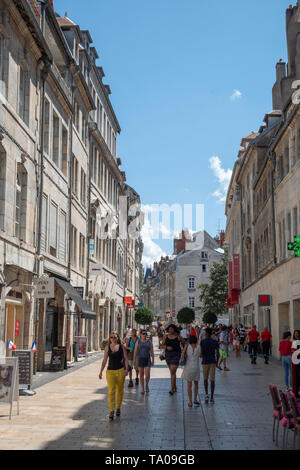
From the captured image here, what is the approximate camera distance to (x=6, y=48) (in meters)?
15.9

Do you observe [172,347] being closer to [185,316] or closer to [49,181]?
[49,181]

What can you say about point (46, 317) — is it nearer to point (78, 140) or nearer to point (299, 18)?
point (78, 140)

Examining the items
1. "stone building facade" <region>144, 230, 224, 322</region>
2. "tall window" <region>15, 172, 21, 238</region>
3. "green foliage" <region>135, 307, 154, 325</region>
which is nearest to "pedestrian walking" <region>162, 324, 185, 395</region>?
"tall window" <region>15, 172, 21, 238</region>

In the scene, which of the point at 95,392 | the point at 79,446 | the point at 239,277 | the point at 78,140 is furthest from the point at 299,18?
the point at 239,277

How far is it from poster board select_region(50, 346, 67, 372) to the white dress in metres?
8.30

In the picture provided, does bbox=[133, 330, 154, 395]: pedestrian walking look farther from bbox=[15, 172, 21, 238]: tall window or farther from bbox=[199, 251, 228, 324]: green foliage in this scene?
bbox=[199, 251, 228, 324]: green foliage

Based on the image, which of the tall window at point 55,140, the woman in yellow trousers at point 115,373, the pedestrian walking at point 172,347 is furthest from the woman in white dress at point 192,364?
the tall window at point 55,140

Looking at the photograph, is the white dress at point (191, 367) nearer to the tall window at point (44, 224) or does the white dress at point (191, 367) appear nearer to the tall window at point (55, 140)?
the tall window at point (44, 224)

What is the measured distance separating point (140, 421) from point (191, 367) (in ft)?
8.97

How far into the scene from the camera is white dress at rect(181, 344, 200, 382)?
41.2 ft

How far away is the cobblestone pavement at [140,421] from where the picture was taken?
27.0 feet

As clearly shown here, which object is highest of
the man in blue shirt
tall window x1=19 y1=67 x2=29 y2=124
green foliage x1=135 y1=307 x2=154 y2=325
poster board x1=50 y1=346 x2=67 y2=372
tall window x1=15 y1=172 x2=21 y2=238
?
tall window x1=19 y1=67 x2=29 y2=124

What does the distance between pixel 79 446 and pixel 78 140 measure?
70.9ft

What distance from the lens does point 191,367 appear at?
41.5 feet
